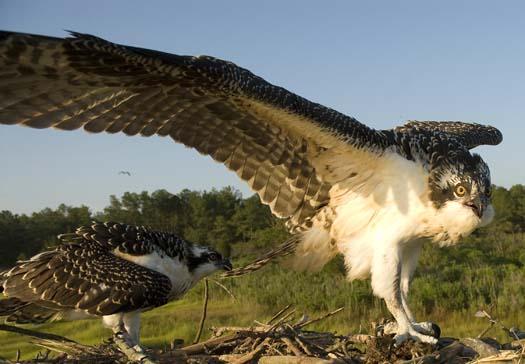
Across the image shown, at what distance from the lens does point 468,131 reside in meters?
6.38

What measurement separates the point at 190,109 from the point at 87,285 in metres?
1.92

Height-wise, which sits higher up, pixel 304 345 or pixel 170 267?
pixel 304 345

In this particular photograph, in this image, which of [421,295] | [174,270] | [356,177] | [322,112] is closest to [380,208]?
[356,177]

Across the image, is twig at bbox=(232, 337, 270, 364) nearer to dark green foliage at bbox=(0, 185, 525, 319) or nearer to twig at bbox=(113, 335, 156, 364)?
twig at bbox=(113, 335, 156, 364)

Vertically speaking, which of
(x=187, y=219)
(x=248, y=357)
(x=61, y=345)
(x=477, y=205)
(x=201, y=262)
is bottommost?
(x=187, y=219)

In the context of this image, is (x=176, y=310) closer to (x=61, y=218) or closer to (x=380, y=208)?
(x=380, y=208)

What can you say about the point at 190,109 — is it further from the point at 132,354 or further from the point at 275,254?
the point at 132,354

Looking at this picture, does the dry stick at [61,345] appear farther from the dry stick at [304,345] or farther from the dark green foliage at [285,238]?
the dark green foliage at [285,238]

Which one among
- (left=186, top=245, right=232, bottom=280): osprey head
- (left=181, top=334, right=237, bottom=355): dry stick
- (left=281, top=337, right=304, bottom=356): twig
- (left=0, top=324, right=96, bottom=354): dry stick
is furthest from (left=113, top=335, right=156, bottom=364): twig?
(left=186, top=245, right=232, bottom=280): osprey head

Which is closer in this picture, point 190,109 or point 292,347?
point 292,347

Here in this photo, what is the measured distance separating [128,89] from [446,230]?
2.63 metres

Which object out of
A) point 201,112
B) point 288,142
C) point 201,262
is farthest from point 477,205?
point 201,262

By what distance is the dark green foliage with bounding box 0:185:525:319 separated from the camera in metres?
10.2

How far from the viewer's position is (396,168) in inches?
181
